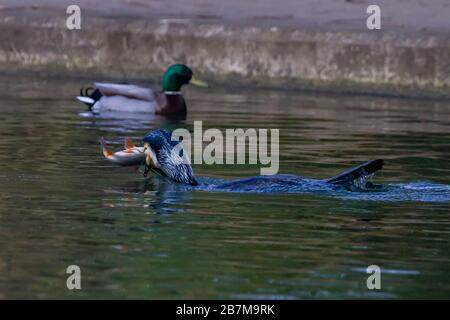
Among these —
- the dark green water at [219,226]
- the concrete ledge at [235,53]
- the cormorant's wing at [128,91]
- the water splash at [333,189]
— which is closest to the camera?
the dark green water at [219,226]

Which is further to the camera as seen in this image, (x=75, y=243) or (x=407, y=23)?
(x=407, y=23)

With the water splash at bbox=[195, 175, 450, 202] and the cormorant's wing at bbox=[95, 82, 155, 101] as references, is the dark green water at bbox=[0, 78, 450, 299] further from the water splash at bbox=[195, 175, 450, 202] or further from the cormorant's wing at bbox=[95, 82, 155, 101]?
the cormorant's wing at bbox=[95, 82, 155, 101]

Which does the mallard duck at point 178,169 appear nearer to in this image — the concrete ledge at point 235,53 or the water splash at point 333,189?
the water splash at point 333,189

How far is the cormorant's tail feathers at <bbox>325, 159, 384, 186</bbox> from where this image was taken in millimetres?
10672

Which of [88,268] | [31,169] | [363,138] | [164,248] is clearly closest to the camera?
[88,268]

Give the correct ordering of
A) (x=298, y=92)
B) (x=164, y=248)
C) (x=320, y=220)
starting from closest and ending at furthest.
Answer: (x=164, y=248), (x=320, y=220), (x=298, y=92)

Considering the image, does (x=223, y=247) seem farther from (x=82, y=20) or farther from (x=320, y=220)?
(x=82, y=20)

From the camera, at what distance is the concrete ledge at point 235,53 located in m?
21.0

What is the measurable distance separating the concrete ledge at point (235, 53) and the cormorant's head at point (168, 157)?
9905mm

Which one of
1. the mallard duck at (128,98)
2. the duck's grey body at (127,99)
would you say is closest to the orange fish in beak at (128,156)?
the mallard duck at (128,98)

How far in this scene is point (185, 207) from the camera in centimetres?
1016

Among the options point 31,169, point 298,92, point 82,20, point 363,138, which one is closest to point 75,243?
point 31,169
